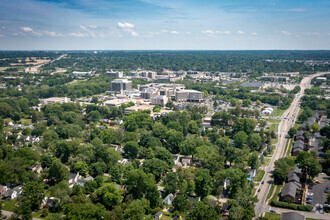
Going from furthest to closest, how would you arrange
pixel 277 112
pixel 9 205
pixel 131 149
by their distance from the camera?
pixel 277 112, pixel 131 149, pixel 9 205

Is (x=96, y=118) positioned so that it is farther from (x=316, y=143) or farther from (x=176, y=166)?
(x=316, y=143)

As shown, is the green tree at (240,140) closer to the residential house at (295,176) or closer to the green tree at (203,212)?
the residential house at (295,176)

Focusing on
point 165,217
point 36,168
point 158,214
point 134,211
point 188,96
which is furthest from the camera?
point 188,96

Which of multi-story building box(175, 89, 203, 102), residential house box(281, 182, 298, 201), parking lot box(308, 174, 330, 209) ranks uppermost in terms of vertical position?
multi-story building box(175, 89, 203, 102)

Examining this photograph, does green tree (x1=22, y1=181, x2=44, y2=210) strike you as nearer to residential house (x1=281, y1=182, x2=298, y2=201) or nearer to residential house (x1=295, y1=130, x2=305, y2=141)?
residential house (x1=281, y1=182, x2=298, y2=201)

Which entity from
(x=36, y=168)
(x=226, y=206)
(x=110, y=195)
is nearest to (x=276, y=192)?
(x=226, y=206)

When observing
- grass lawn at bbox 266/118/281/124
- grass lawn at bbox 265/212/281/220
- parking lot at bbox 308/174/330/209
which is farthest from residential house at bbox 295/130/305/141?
grass lawn at bbox 265/212/281/220

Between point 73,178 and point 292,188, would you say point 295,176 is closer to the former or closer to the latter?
point 292,188
